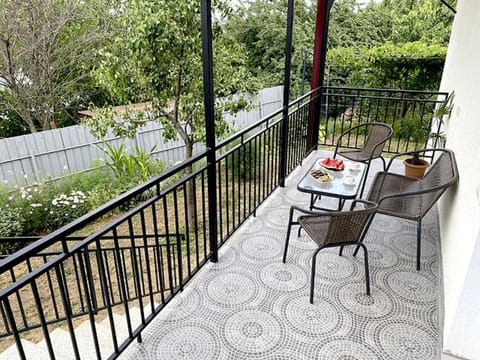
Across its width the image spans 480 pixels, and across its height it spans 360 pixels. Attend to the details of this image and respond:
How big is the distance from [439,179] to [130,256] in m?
2.71

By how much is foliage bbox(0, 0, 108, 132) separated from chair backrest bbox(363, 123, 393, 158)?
16.2 feet

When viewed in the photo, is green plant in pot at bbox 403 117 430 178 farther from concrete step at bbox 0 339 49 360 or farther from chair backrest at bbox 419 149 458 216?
concrete step at bbox 0 339 49 360

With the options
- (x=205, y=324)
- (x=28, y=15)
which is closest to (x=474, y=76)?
(x=205, y=324)

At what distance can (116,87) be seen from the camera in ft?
13.6

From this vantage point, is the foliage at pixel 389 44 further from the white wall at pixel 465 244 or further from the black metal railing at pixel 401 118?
the white wall at pixel 465 244

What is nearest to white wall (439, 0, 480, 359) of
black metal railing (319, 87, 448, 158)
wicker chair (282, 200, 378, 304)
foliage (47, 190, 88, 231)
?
wicker chair (282, 200, 378, 304)

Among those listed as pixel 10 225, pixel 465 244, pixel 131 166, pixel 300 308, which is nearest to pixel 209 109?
pixel 300 308

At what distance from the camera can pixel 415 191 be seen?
2697mm

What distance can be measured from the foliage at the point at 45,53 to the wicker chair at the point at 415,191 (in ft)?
17.8

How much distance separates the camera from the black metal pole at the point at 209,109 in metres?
1.80

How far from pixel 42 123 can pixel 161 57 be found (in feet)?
17.0

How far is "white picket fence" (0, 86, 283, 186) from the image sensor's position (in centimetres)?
603

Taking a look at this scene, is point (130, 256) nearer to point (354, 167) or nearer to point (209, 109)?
point (209, 109)

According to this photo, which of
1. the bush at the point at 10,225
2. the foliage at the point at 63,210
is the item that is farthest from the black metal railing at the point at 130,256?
the bush at the point at 10,225
